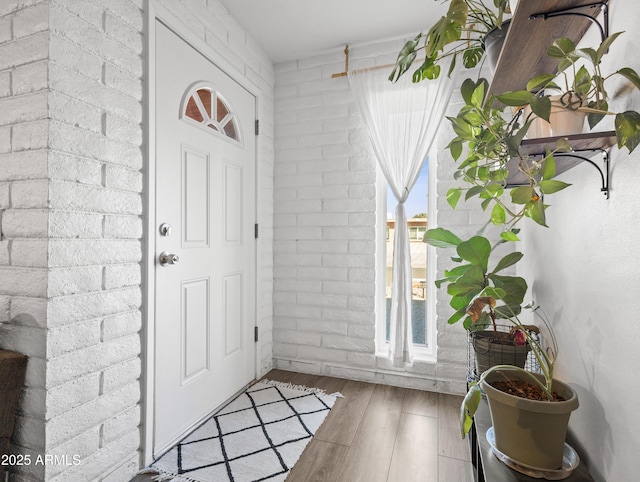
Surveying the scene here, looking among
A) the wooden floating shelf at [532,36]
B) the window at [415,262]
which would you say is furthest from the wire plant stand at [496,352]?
the window at [415,262]

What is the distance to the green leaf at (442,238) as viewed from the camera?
1.48 m

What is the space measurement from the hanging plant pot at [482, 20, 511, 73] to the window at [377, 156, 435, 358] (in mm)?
1303

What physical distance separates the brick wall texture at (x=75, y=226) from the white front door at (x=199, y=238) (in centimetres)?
14

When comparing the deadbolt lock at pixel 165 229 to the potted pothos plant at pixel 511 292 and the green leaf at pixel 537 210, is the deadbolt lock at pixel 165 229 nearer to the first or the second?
the potted pothos plant at pixel 511 292

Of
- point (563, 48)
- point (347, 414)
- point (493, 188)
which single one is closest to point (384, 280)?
point (347, 414)

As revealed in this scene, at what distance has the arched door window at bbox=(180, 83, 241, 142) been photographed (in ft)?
6.01

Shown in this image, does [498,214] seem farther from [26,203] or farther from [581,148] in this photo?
[26,203]

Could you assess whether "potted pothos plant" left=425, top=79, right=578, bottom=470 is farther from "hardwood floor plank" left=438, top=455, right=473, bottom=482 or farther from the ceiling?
the ceiling

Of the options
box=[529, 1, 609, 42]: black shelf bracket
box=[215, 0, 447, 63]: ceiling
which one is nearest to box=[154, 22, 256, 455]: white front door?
box=[215, 0, 447, 63]: ceiling

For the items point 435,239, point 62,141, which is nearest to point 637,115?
point 435,239

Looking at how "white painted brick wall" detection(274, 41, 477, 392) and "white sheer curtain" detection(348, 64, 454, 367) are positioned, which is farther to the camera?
"white painted brick wall" detection(274, 41, 477, 392)

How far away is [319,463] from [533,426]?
1030mm

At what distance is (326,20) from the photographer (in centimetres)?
219

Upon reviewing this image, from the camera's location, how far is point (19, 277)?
120cm
